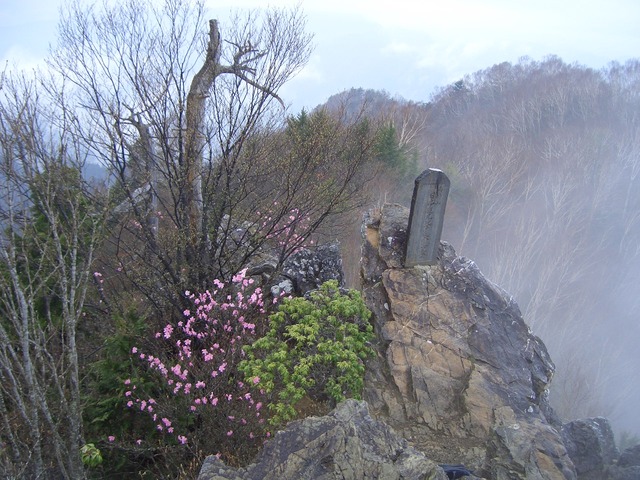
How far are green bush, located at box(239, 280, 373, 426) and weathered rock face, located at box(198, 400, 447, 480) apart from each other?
166cm

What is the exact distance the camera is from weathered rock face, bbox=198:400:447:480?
375 cm

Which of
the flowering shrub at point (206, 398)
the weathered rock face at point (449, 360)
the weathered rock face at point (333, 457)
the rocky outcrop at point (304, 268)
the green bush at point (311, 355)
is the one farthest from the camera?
the rocky outcrop at point (304, 268)

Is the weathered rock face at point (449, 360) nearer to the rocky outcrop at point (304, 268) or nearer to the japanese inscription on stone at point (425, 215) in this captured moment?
the japanese inscription on stone at point (425, 215)

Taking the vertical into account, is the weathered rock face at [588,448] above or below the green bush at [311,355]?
below

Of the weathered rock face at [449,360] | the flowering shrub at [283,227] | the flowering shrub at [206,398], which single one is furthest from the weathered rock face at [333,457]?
the flowering shrub at [283,227]

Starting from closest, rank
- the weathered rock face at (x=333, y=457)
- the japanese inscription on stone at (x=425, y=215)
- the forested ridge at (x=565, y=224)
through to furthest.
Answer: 1. the weathered rock face at (x=333, y=457)
2. the japanese inscription on stone at (x=425, y=215)
3. the forested ridge at (x=565, y=224)

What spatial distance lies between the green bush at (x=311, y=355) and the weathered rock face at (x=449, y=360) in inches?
24.4

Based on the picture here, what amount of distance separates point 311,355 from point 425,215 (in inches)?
107

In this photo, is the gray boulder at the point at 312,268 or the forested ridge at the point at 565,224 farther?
the forested ridge at the point at 565,224

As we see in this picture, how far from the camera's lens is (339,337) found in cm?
632

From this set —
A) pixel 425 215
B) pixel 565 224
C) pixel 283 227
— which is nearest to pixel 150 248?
pixel 283 227

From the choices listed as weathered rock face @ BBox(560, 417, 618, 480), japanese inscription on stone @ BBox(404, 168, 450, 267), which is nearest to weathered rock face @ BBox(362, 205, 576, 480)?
japanese inscription on stone @ BBox(404, 168, 450, 267)

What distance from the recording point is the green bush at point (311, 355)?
5773 mm

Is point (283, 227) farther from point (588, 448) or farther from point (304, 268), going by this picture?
point (588, 448)
